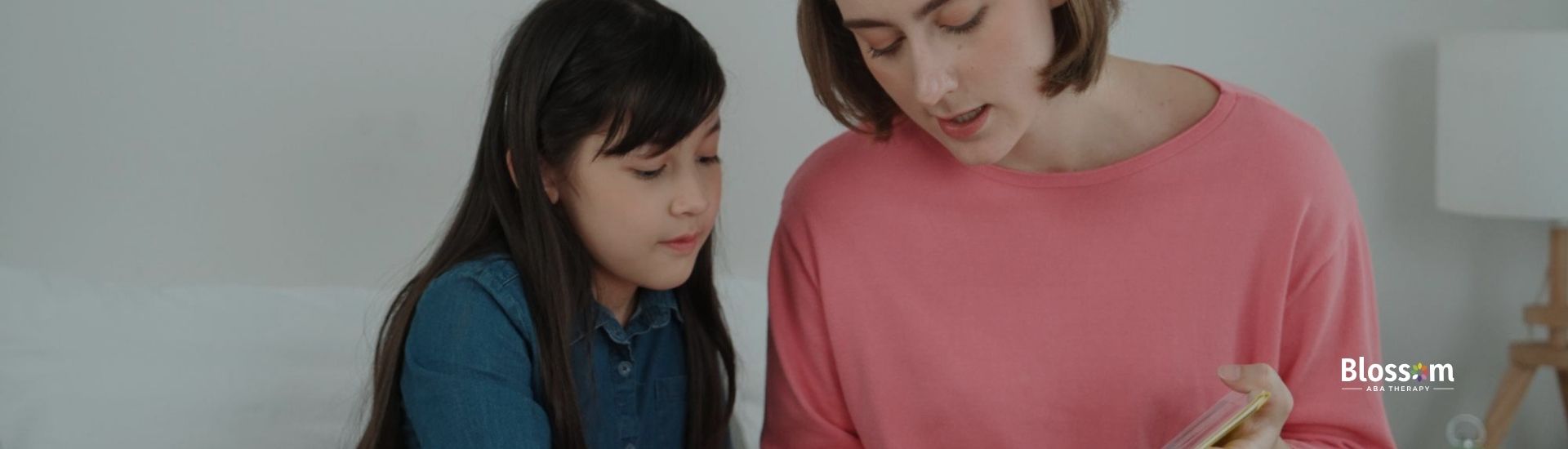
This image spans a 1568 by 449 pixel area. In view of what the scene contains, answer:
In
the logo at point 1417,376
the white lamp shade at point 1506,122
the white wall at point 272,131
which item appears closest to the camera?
the white wall at point 272,131

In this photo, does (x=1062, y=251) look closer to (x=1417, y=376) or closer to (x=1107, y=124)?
(x=1107, y=124)

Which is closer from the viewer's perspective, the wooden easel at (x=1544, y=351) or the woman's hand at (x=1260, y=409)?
the woman's hand at (x=1260, y=409)

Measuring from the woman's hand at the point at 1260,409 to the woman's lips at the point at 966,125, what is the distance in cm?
27

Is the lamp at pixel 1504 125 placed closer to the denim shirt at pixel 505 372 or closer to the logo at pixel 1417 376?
the logo at pixel 1417 376

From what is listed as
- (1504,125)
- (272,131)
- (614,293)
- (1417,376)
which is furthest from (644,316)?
(1417,376)

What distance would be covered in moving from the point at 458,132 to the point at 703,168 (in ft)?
1.81

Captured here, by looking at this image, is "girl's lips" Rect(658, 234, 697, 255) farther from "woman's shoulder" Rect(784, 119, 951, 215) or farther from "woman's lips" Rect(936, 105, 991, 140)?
"woman's lips" Rect(936, 105, 991, 140)

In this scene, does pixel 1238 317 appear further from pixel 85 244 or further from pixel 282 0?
pixel 85 244

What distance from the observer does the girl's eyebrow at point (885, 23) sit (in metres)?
1.12

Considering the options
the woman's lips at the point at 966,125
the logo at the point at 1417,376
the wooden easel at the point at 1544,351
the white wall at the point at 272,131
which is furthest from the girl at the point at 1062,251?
the logo at the point at 1417,376

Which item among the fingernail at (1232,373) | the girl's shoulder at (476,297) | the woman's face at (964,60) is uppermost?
the woman's face at (964,60)

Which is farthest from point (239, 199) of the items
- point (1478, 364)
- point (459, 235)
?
point (1478, 364)

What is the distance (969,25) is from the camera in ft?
3.74

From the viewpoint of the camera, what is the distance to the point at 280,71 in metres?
1.69
